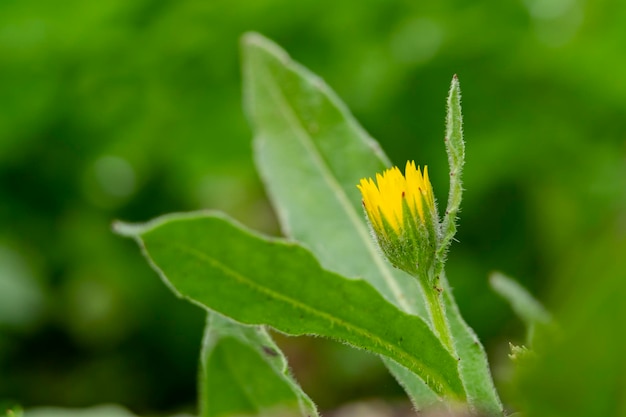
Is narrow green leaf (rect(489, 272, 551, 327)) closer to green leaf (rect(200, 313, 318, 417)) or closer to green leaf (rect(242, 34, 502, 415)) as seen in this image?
green leaf (rect(242, 34, 502, 415))

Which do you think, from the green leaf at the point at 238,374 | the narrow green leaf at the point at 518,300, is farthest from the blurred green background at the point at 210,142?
the green leaf at the point at 238,374

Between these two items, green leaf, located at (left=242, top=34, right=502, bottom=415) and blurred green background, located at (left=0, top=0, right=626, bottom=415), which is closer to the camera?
green leaf, located at (left=242, top=34, right=502, bottom=415)

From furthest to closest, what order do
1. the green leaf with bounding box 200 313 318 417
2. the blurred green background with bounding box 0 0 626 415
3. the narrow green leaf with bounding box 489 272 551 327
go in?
1. the blurred green background with bounding box 0 0 626 415
2. the narrow green leaf with bounding box 489 272 551 327
3. the green leaf with bounding box 200 313 318 417

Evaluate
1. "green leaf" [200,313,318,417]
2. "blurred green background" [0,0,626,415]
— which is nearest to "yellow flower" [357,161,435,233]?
"green leaf" [200,313,318,417]

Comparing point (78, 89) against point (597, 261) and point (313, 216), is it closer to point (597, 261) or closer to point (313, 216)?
point (313, 216)

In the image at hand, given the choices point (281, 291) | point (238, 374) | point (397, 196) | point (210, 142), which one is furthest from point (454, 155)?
point (210, 142)

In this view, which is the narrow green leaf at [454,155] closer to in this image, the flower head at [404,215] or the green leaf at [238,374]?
the flower head at [404,215]
